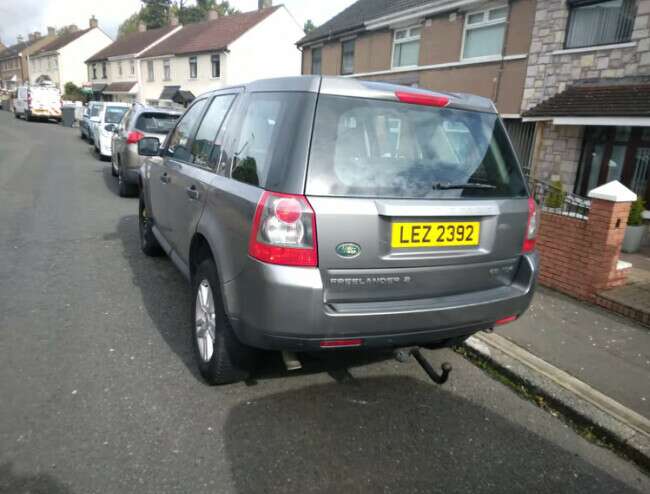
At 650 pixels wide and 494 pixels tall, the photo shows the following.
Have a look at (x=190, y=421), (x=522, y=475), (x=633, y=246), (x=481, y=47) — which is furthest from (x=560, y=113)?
(x=190, y=421)

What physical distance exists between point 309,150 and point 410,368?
77.6 inches

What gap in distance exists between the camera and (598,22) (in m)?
10.9

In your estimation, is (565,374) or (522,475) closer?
(522,475)

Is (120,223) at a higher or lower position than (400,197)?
lower

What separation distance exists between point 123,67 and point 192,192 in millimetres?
49961

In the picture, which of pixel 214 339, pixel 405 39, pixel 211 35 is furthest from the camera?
pixel 211 35

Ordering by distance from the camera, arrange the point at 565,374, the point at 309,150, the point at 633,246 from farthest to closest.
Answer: the point at 633,246 → the point at 565,374 → the point at 309,150

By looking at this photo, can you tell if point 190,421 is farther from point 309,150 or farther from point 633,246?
point 633,246

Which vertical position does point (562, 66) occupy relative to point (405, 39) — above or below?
below

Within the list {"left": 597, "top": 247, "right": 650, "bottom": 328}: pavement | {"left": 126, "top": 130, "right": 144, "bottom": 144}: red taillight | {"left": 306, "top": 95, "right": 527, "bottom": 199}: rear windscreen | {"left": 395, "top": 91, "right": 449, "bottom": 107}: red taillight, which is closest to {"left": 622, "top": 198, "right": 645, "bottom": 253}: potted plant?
{"left": 597, "top": 247, "right": 650, "bottom": 328}: pavement

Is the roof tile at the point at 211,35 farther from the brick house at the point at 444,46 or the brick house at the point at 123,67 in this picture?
the brick house at the point at 444,46

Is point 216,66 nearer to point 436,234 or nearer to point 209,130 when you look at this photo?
point 209,130

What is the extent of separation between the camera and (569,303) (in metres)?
5.25

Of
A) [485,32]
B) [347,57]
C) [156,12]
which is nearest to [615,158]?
[485,32]
